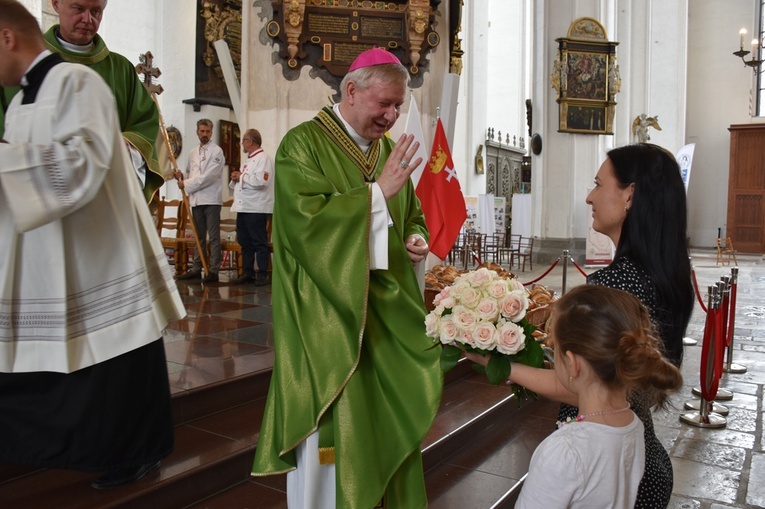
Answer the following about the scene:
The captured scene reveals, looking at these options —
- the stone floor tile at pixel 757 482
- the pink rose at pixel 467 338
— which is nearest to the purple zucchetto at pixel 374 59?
the pink rose at pixel 467 338

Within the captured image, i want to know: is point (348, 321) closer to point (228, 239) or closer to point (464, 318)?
point (464, 318)

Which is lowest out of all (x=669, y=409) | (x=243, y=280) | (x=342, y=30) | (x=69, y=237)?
(x=669, y=409)

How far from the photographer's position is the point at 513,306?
1.70 metres

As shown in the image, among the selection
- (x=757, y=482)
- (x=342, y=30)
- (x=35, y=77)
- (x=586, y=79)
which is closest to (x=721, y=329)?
(x=757, y=482)

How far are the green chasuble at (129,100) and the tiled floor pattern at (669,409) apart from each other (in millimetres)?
1149

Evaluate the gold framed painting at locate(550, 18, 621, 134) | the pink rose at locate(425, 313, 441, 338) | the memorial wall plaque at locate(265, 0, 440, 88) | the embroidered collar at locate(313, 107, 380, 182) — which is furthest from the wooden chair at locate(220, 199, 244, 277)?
the pink rose at locate(425, 313, 441, 338)

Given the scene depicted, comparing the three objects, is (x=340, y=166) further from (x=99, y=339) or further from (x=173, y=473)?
(x=173, y=473)

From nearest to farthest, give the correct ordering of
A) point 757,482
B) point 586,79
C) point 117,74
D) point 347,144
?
point 347,144
point 117,74
point 757,482
point 586,79

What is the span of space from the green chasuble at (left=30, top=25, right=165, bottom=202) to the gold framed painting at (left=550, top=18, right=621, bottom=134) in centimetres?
1206

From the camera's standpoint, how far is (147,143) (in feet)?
9.80

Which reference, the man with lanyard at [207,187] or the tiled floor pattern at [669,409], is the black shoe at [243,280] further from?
the tiled floor pattern at [669,409]

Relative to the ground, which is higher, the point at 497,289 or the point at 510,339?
the point at 497,289

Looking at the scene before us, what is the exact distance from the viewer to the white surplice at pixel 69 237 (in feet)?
6.84

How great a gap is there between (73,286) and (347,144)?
1.08 m
